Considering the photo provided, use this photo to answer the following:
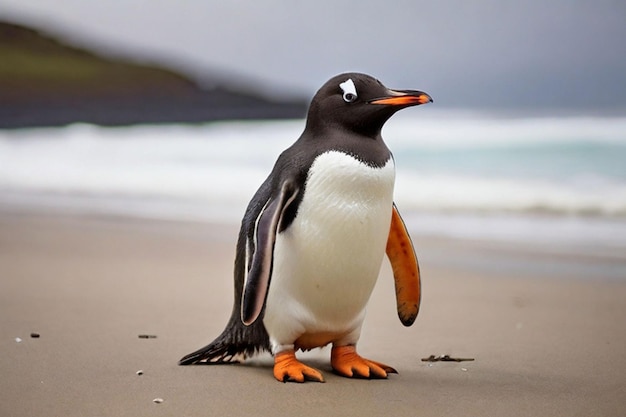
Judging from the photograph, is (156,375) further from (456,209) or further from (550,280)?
(456,209)

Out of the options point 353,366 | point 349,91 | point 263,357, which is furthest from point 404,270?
point 349,91

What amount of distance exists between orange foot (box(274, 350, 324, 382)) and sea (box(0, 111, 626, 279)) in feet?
9.20

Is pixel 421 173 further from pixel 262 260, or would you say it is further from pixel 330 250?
pixel 262 260

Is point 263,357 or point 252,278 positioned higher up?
point 252,278

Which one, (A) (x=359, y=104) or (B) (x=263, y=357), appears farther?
(B) (x=263, y=357)

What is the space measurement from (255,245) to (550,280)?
2.54 m

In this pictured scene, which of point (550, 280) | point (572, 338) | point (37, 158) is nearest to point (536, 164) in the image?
point (550, 280)

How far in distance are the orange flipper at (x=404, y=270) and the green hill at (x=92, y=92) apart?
8.28 metres

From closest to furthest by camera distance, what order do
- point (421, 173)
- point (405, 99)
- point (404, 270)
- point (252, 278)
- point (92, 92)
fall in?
1. point (252, 278)
2. point (405, 99)
3. point (404, 270)
4. point (421, 173)
5. point (92, 92)

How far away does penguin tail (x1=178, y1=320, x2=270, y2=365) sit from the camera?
2.69 m

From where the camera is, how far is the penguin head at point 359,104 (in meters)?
2.54

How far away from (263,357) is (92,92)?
377 inches

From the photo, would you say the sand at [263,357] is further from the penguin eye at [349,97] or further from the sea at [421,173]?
the sea at [421,173]

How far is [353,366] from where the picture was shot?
105 inches
